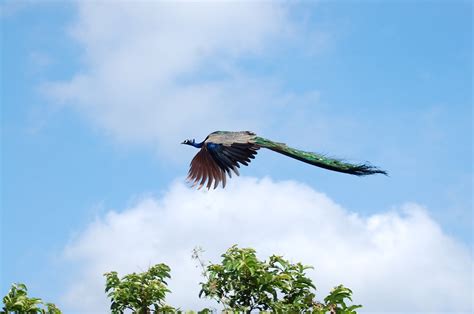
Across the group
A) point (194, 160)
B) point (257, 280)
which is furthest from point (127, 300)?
point (194, 160)

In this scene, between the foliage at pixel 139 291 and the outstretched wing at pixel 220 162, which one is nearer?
the foliage at pixel 139 291

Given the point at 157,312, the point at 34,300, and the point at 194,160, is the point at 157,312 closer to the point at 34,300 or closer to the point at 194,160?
the point at 34,300

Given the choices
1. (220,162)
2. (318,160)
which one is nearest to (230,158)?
(220,162)

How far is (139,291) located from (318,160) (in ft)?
13.4

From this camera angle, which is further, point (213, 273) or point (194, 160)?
point (194, 160)

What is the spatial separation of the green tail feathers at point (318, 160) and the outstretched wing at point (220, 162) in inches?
13.6

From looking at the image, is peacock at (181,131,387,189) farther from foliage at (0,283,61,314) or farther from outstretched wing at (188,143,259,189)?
foliage at (0,283,61,314)

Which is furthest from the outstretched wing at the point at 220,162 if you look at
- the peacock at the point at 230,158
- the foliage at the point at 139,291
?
the foliage at the point at 139,291

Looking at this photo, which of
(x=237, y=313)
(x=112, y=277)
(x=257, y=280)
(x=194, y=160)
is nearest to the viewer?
(x=237, y=313)

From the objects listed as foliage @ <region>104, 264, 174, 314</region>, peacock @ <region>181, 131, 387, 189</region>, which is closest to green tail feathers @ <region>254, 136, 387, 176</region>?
peacock @ <region>181, 131, 387, 189</region>

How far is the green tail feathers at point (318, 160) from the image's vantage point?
11.0 metres

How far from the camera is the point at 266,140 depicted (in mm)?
11984

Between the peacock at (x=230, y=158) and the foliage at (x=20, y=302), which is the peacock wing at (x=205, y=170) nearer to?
the peacock at (x=230, y=158)

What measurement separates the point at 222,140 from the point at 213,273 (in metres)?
3.57
